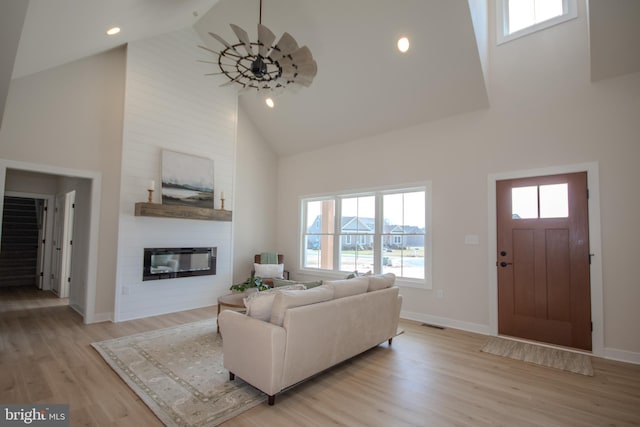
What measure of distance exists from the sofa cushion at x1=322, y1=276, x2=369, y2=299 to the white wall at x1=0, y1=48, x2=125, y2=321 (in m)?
3.65

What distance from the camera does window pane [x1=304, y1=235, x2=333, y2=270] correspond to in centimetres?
655

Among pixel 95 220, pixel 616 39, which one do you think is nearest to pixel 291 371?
pixel 95 220

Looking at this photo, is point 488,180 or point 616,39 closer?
point 616,39

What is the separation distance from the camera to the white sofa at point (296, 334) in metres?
2.45

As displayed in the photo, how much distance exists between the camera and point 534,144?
13.5 ft

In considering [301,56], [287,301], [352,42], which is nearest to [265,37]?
[301,56]

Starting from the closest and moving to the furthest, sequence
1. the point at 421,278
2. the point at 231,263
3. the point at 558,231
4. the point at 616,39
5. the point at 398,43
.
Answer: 1. the point at 616,39
2. the point at 558,231
3. the point at 398,43
4. the point at 421,278
5. the point at 231,263

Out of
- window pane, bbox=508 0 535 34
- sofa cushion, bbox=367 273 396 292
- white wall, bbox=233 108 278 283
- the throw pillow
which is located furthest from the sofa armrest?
window pane, bbox=508 0 535 34

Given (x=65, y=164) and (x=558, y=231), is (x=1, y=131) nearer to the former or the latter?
(x=65, y=164)

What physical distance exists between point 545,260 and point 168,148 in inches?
226

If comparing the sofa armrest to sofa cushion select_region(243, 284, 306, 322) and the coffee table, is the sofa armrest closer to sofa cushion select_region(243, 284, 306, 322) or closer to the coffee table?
sofa cushion select_region(243, 284, 306, 322)

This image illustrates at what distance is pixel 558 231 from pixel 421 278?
1.94 m

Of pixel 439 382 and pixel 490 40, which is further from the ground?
pixel 490 40

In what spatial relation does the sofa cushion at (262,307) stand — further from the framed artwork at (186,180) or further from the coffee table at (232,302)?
the framed artwork at (186,180)
